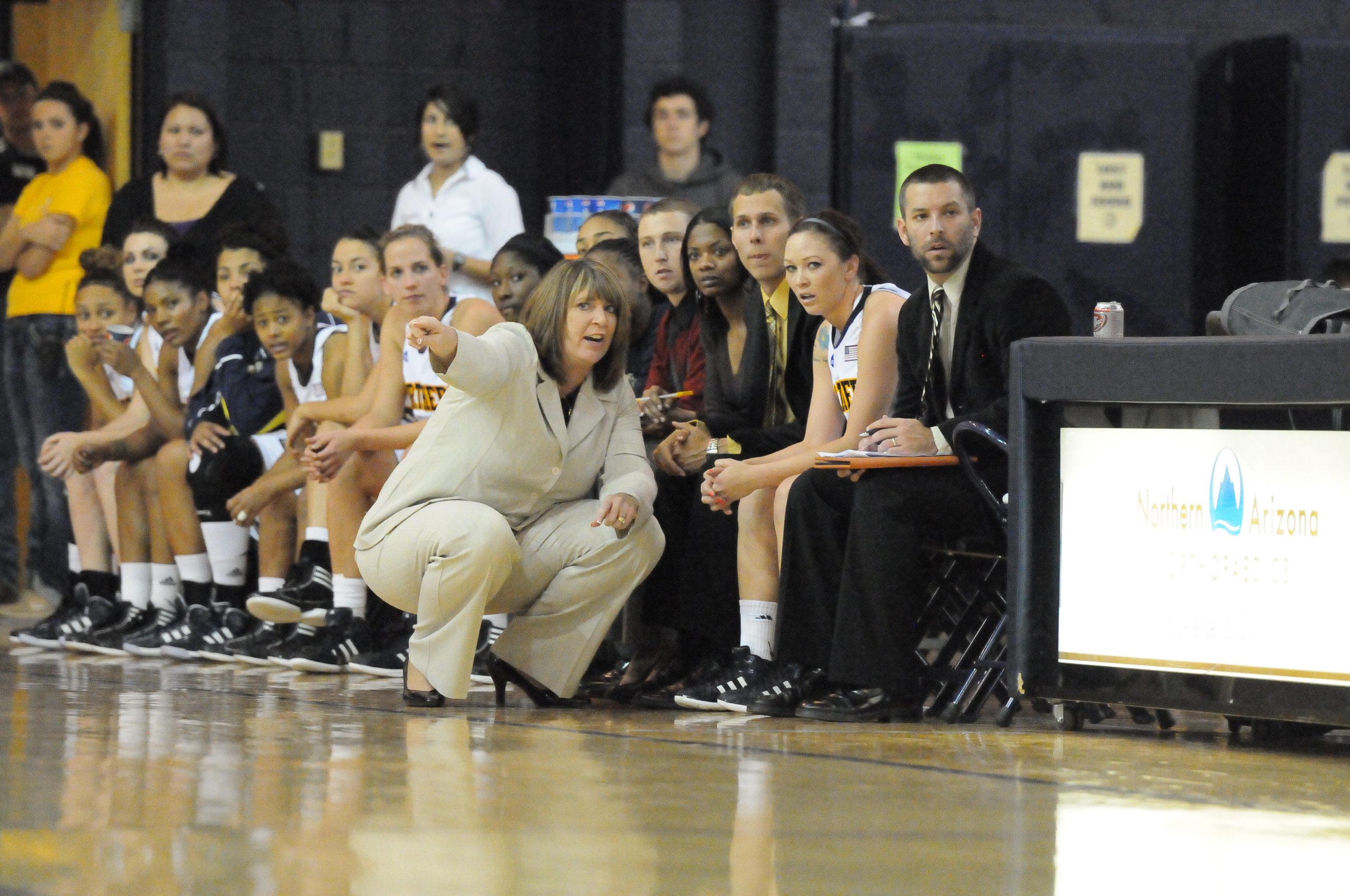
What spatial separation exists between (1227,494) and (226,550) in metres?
3.09

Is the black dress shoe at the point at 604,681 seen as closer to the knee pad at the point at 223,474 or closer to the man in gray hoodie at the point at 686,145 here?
the knee pad at the point at 223,474

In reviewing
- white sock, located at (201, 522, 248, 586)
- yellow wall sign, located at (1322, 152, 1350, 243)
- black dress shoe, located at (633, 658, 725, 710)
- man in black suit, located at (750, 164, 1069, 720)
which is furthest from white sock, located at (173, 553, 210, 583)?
yellow wall sign, located at (1322, 152, 1350, 243)

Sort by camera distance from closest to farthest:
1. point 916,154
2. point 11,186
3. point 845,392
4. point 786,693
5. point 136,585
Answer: point 786,693 → point 845,392 → point 136,585 → point 11,186 → point 916,154

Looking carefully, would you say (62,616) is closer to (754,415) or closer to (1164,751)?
(754,415)

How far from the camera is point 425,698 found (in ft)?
13.5

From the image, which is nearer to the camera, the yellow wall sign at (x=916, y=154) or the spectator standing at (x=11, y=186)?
the spectator standing at (x=11, y=186)

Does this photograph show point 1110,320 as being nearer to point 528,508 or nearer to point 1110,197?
point 528,508

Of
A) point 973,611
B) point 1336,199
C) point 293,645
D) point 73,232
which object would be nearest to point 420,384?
point 293,645

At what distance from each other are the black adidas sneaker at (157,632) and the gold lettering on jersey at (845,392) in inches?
87.7

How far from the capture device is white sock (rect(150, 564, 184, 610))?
567cm

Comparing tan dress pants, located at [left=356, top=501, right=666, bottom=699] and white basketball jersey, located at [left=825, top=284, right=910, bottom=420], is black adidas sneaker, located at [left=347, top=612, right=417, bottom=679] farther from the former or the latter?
white basketball jersey, located at [left=825, top=284, right=910, bottom=420]

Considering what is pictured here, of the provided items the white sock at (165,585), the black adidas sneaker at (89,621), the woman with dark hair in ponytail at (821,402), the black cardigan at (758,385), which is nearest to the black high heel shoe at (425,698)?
the woman with dark hair in ponytail at (821,402)

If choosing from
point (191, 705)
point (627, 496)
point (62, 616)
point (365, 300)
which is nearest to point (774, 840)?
point (627, 496)

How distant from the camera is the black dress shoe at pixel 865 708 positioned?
3867 mm
